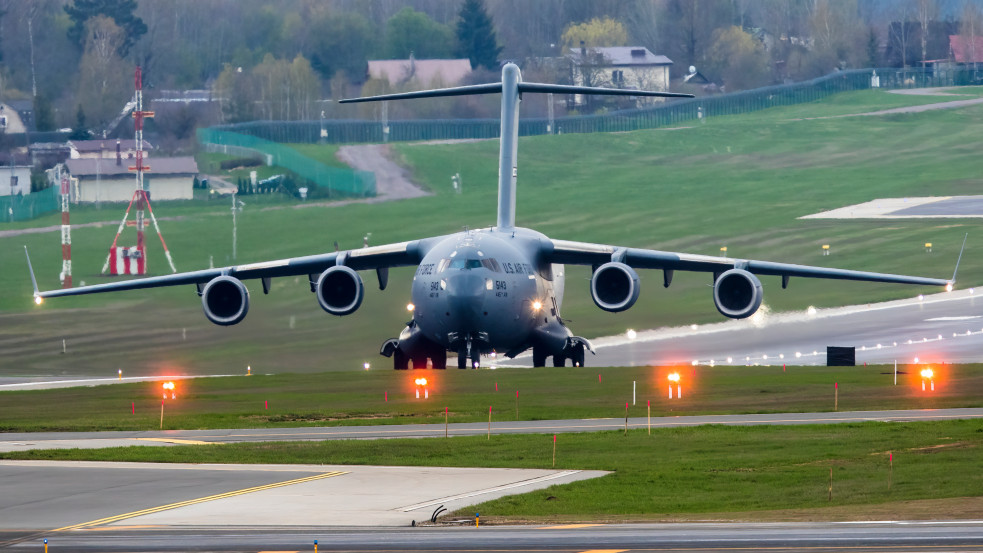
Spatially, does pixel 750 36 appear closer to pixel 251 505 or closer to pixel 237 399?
pixel 237 399

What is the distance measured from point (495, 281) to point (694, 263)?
244 inches

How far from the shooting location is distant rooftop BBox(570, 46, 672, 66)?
142 metres

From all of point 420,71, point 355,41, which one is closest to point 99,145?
point 420,71

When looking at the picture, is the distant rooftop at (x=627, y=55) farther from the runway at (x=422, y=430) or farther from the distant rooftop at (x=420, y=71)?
the runway at (x=422, y=430)

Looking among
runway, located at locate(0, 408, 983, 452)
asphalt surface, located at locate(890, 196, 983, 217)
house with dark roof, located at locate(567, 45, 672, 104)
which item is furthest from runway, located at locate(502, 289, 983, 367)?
house with dark roof, located at locate(567, 45, 672, 104)

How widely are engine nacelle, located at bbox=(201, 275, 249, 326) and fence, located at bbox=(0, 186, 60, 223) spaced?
60105 millimetres

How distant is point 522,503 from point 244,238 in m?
72.5

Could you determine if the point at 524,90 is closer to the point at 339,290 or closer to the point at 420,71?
the point at 339,290

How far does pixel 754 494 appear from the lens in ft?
91.8

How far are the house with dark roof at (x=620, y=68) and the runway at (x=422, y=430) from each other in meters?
97.5

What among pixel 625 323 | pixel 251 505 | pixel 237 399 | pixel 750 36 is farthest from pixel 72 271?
pixel 750 36

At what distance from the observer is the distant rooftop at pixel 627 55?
466 feet

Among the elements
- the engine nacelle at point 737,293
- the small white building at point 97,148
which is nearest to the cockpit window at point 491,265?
the engine nacelle at point 737,293

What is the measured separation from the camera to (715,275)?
46.6 m
